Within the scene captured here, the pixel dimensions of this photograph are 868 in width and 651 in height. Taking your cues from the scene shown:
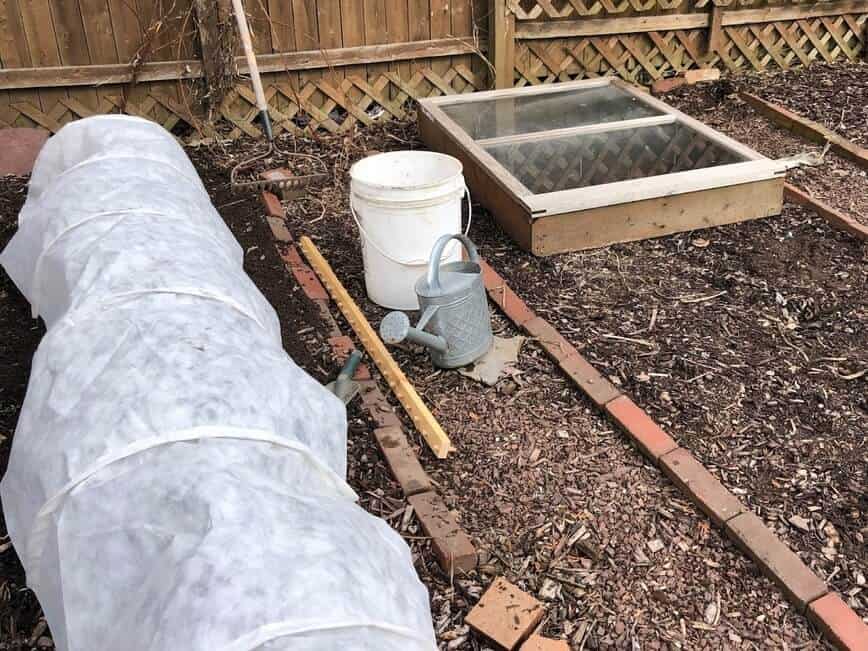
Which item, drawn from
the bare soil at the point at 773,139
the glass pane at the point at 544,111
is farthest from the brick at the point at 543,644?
the glass pane at the point at 544,111

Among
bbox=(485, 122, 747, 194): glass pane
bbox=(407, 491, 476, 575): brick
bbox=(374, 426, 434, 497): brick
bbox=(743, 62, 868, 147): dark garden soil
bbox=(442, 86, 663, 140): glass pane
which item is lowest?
bbox=(407, 491, 476, 575): brick

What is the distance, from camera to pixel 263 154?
510cm

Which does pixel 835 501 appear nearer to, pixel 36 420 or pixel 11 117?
pixel 36 420

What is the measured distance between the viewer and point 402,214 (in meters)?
3.31

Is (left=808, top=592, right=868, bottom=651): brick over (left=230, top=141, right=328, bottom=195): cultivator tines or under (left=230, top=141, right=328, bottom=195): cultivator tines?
under

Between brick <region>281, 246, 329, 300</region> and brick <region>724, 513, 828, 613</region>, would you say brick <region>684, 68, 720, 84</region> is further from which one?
brick <region>724, 513, 828, 613</region>

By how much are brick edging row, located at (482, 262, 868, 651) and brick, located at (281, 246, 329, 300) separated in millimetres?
896

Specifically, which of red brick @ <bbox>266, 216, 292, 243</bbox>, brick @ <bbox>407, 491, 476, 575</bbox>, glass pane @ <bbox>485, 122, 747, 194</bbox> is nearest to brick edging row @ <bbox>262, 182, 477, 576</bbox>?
brick @ <bbox>407, 491, 476, 575</bbox>

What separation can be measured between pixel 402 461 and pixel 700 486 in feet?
3.07

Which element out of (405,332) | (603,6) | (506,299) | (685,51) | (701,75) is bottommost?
(506,299)

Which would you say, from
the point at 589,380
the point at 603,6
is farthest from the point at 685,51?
the point at 589,380

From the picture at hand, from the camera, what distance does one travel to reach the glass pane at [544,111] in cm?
464

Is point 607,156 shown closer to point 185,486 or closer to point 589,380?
point 589,380

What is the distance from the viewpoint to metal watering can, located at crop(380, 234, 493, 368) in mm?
2934
